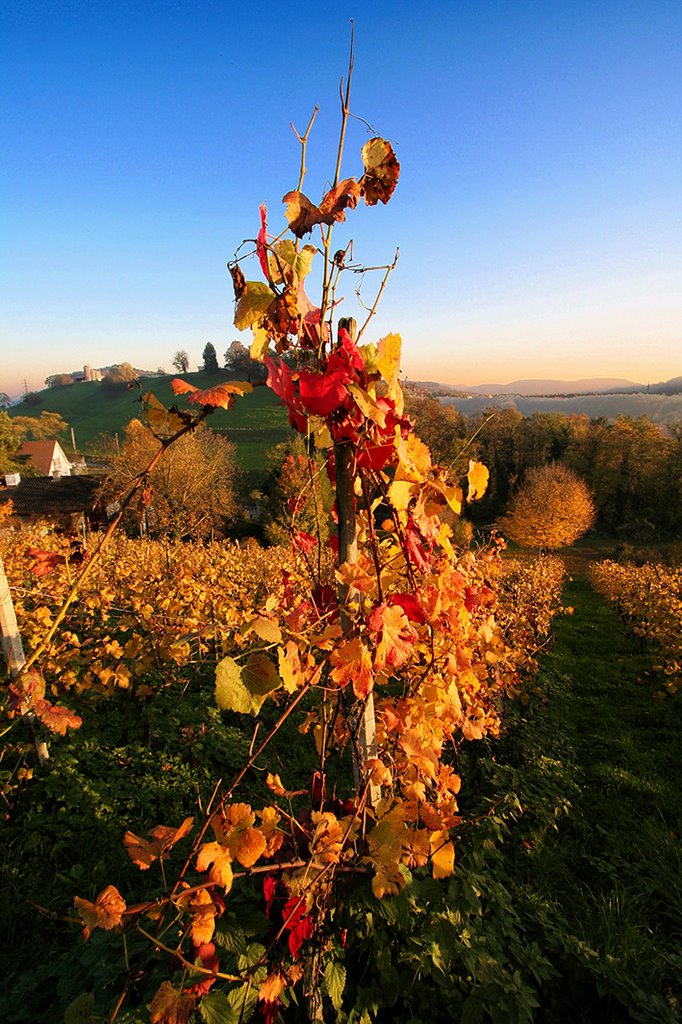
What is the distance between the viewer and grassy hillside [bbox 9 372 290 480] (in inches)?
1916

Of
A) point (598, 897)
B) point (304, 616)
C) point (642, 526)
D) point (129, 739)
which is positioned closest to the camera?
point (304, 616)

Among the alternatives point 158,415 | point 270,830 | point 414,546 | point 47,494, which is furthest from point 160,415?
point 47,494

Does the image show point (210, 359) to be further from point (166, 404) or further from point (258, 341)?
point (258, 341)

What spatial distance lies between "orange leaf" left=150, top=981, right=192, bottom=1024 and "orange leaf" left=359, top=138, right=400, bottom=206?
6.88 feet

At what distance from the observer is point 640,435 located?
36.6m

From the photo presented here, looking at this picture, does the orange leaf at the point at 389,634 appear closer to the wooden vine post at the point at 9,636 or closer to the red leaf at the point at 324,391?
the red leaf at the point at 324,391

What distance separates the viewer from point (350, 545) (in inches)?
57.2

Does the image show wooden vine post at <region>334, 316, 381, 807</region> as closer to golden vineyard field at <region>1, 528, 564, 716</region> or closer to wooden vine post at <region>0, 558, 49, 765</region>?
golden vineyard field at <region>1, 528, 564, 716</region>

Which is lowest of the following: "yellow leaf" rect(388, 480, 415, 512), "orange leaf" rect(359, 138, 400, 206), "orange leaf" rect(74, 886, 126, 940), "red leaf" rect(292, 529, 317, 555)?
"orange leaf" rect(74, 886, 126, 940)

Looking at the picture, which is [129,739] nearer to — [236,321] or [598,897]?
[598,897]

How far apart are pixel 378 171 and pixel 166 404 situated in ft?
129

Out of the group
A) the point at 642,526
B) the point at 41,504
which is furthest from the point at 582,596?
the point at 41,504

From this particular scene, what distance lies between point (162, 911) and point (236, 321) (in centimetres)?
148

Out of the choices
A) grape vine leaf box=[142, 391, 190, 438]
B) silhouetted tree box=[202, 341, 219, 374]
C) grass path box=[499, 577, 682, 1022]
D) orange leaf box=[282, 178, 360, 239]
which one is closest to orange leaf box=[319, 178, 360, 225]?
orange leaf box=[282, 178, 360, 239]
